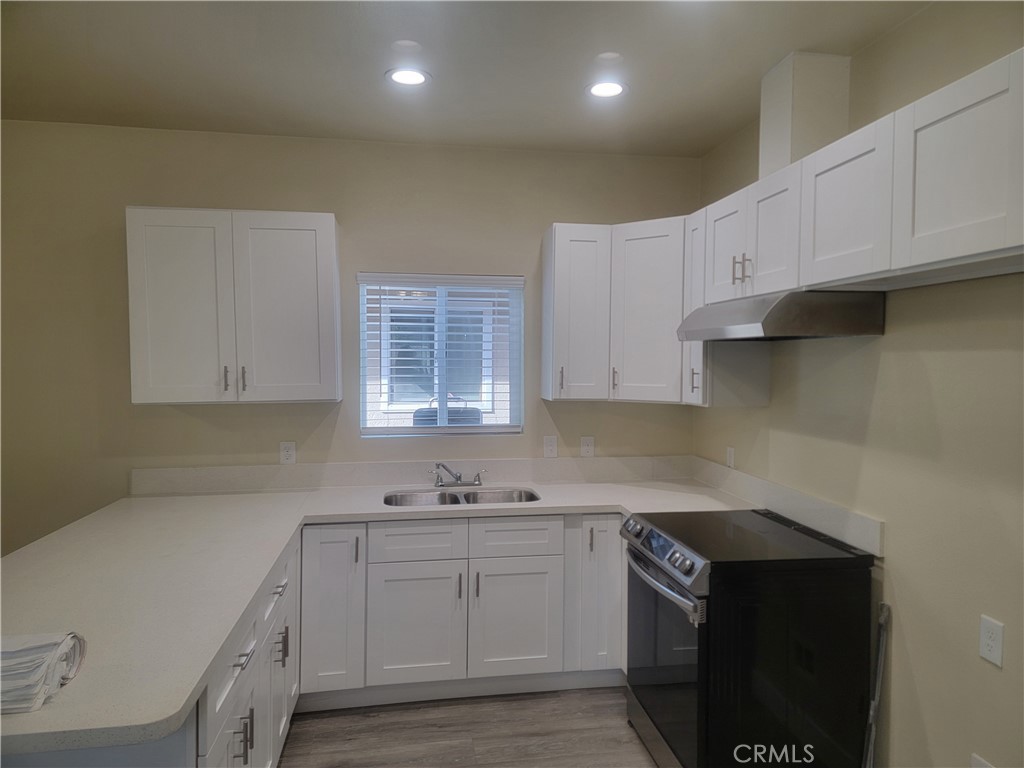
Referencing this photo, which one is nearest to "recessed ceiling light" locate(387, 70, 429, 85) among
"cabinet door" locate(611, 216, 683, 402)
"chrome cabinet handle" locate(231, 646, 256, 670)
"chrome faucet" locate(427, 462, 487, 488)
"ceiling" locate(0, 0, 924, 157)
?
"ceiling" locate(0, 0, 924, 157)

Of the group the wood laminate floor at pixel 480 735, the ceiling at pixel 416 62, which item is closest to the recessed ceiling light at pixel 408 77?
the ceiling at pixel 416 62

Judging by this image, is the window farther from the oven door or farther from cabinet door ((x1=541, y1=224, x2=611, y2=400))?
the oven door

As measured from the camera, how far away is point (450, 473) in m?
3.09

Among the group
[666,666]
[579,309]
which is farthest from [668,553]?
[579,309]

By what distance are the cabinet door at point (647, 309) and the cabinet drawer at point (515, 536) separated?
78cm

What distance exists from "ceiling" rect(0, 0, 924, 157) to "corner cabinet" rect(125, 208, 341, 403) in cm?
53

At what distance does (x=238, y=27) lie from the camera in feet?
6.55

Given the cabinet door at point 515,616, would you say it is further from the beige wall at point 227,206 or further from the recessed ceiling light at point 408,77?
the recessed ceiling light at point 408,77

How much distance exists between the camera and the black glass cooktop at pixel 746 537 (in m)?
1.97

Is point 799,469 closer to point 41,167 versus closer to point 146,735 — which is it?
point 146,735

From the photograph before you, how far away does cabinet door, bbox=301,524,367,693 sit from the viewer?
2.54 m

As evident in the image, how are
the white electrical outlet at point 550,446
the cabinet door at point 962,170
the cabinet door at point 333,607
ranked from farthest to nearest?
1. the white electrical outlet at point 550,446
2. the cabinet door at point 333,607
3. the cabinet door at point 962,170

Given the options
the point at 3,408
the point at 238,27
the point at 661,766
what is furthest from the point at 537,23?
the point at 3,408

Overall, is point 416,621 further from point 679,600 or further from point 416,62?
point 416,62
